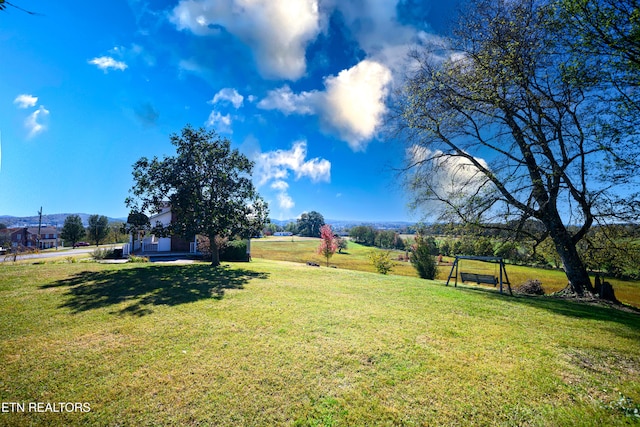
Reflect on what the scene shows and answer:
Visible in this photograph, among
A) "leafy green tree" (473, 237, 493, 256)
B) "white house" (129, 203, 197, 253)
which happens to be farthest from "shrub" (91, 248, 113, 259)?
"leafy green tree" (473, 237, 493, 256)

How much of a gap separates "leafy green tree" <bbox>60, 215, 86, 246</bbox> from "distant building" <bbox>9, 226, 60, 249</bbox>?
875 inches

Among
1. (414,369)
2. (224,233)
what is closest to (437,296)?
(414,369)

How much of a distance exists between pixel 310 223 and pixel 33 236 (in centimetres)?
9669

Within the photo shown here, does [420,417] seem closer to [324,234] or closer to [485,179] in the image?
[485,179]

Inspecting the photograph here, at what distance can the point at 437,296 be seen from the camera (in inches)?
364

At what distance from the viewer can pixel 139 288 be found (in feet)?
28.6

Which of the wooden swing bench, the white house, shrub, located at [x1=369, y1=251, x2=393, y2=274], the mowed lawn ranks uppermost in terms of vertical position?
the white house

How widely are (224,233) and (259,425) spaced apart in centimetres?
1318

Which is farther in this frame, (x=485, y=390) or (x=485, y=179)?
(x=485, y=179)

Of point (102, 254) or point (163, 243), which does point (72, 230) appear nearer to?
point (163, 243)

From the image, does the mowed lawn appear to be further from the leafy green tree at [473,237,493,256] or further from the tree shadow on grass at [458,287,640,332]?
the leafy green tree at [473,237,493,256]

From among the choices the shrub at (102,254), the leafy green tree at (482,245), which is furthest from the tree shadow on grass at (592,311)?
the shrub at (102,254)

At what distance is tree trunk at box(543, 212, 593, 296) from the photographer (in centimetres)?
1088

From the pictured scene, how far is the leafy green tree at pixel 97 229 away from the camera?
50188mm
